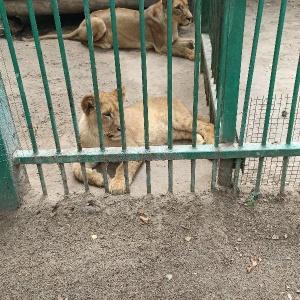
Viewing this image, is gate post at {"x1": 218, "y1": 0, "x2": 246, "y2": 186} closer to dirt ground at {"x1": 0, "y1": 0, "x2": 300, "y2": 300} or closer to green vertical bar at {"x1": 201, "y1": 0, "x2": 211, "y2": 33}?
dirt ground at {"x1": 0, "y1": 0, "x2": 300, "y2": 300}

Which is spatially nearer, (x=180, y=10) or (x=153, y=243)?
(x=153, y=243)

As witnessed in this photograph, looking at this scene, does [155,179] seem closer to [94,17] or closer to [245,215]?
[245,215]

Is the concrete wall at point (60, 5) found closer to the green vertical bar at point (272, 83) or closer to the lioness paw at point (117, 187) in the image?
the lioness paw at point (117, 187)

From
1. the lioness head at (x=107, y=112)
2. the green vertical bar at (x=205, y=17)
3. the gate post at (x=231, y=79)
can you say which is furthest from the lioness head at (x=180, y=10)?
the gate post at (x=231, y=79)

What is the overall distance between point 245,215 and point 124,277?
1019mm

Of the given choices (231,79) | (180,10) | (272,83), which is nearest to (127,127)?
(231,79)

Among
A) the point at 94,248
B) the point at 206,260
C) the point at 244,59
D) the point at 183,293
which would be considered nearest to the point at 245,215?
the point at 206,260

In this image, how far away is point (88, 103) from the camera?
3588 mm

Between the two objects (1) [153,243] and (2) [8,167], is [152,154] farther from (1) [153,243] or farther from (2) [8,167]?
(2) [8,167]

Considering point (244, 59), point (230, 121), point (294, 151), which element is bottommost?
point (244, 59)

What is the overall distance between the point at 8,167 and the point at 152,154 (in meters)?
1.04

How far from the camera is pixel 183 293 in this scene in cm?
278

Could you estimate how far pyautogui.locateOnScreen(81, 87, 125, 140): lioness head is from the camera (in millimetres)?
3621

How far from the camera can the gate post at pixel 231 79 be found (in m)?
2.74
